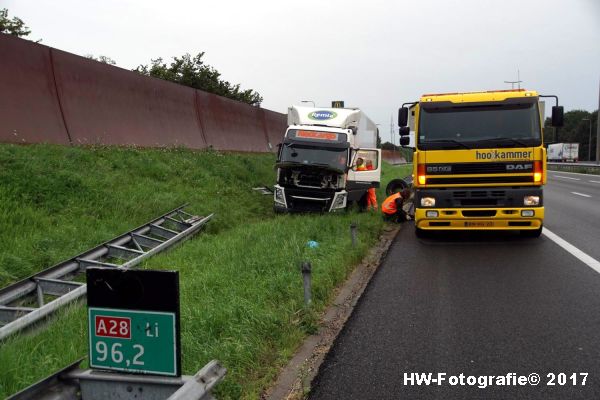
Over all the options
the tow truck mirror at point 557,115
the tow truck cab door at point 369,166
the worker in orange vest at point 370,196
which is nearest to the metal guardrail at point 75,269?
the tow truck cab door at point 369,166

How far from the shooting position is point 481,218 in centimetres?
966

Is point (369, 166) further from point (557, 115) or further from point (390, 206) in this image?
point (557, 115)

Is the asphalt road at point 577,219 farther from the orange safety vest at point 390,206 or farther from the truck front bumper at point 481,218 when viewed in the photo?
the orange safety vest at point 390,206

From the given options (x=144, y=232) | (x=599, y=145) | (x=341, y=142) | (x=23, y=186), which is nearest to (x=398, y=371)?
(x=144, y=232)

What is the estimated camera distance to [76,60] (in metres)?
12.9

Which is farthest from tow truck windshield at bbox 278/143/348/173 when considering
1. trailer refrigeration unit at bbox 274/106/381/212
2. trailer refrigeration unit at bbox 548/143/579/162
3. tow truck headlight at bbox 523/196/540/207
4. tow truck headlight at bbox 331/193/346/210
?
trailer refrigeration unit at bbox 548/143/579/162

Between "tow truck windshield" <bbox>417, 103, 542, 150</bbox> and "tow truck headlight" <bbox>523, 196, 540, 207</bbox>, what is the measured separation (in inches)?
37.4

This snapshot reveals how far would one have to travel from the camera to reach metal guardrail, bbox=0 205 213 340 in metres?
5.41

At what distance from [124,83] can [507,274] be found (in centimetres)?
1157

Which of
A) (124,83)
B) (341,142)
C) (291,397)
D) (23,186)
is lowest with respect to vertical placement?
(291,397)

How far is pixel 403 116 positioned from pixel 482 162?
2.08m

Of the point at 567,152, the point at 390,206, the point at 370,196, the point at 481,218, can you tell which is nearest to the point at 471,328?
the point at 481,218

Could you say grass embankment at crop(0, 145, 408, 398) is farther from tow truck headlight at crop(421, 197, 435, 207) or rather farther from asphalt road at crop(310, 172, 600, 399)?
tow truck headlight at crop(421, 197, 435, 207)

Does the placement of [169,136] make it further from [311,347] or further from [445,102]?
[311,347]
